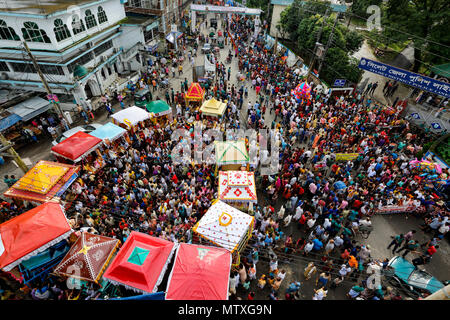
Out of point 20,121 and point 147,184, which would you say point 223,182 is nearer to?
A: point 147,184

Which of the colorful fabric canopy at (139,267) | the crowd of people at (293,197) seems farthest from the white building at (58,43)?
the colorful fabric canopy at (139,267)

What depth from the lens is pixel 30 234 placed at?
29.1ft

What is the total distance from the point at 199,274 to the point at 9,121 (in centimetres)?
1591

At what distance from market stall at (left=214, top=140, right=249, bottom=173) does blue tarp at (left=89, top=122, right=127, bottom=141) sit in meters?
6.32

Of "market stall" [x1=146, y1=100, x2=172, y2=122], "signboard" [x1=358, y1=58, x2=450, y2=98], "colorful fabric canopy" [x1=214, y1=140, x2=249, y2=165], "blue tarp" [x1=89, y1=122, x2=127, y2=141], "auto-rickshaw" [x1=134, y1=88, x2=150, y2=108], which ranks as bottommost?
"auto-rickshaw" [x1=134, y1=88, x2=150, y2=108]

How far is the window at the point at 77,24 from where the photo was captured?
17.8 m

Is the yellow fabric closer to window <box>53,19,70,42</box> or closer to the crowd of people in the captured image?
the crowd of people

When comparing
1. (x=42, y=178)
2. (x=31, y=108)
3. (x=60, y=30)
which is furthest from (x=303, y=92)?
(x=31, y=108)

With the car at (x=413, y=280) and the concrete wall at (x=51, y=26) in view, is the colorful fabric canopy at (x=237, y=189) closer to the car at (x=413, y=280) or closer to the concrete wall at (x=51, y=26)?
the car at (x=413, y=280)

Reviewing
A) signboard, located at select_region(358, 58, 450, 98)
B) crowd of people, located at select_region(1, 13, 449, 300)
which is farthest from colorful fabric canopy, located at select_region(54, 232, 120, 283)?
signboard, located at select_region(358, 58, 450, 98)

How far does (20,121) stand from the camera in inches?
655

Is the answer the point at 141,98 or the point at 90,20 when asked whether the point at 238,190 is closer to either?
the point at 141,98

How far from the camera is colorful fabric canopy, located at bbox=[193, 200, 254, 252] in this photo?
9.54 metres
